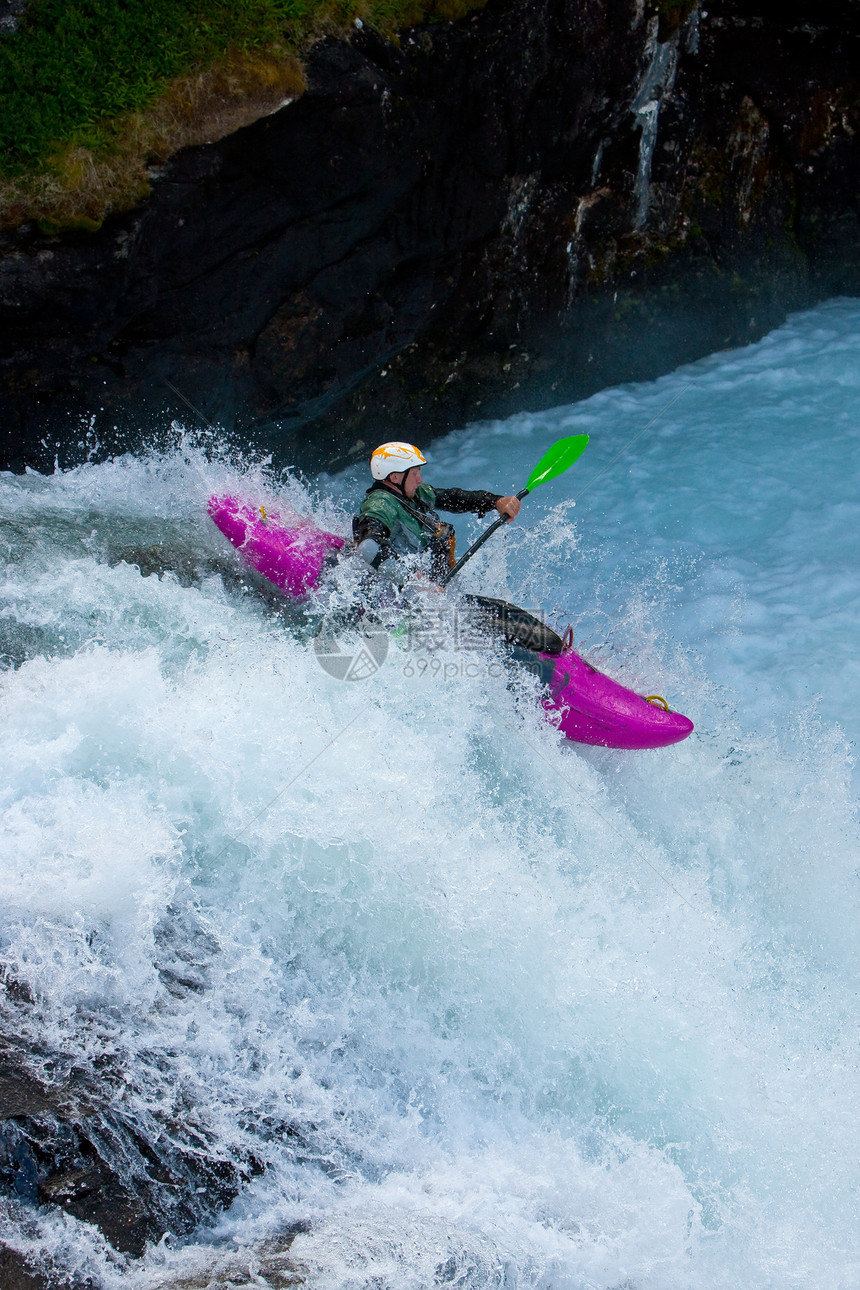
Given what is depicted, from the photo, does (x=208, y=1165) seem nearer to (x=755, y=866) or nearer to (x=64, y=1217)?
(x=64, y=1217)

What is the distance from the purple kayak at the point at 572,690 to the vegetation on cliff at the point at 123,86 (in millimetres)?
1780

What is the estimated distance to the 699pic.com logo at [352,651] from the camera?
3.70 m

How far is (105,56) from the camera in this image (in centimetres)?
413

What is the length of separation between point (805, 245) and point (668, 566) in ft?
12.7

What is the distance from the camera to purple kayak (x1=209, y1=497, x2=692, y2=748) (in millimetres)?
4047

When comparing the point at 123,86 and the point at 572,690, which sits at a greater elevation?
the point at 123,86

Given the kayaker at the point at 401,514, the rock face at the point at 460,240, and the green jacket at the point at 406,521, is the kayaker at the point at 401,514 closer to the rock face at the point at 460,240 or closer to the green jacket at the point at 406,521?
the green jacket at the point at 406,521

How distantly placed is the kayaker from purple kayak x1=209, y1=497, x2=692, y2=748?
434 mm

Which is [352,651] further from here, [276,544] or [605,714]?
[605,714]

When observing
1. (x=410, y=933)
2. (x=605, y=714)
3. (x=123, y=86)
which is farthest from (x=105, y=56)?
(x=410, y=933)

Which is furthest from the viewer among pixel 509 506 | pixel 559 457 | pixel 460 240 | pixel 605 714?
pixel 460 240

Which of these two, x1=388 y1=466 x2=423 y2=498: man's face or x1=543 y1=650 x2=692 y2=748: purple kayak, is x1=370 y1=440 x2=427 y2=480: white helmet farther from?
x1=543 y1=650 x2=692 y2=748: purple kayak

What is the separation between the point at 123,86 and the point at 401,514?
249 centimetres
